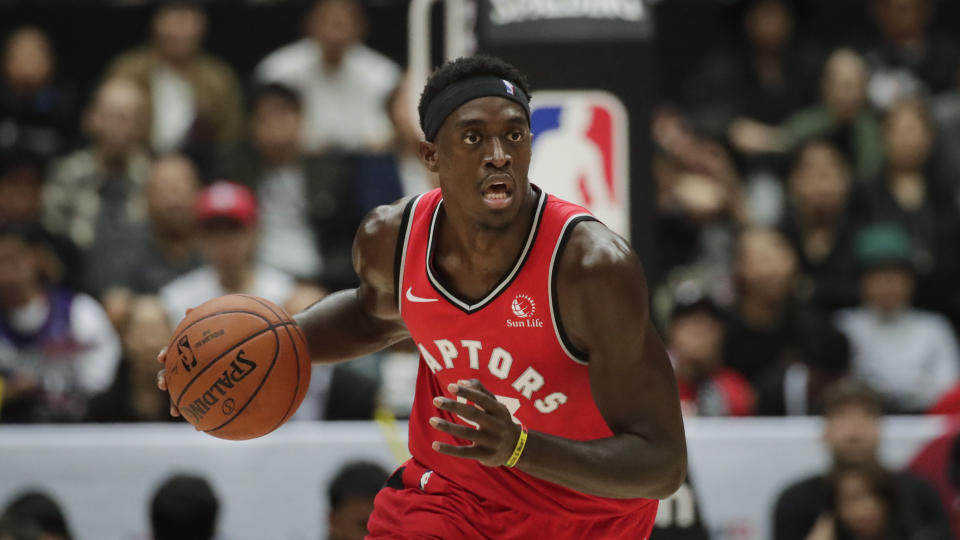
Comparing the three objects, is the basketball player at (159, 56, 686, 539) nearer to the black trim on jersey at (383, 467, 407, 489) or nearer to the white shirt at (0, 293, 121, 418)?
the black trim on jersey at (383, 467, 407, 489)

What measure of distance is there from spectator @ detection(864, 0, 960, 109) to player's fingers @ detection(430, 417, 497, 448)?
7.14m

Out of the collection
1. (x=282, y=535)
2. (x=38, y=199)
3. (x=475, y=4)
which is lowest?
(x=282, y=535)

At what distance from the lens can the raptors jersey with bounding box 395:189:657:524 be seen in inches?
163

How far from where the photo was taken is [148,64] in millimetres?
9766

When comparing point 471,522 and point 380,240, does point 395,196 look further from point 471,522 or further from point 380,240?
point 471,522

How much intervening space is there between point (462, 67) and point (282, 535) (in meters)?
3.44

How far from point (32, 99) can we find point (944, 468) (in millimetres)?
6591

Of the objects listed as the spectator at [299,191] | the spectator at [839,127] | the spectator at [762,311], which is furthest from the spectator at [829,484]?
the spectator at [299,191]

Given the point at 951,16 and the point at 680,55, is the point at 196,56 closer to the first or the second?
the point at 680,55

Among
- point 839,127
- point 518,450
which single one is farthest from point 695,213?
point 518,450

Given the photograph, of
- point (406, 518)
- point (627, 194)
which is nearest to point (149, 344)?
point (627, 194)

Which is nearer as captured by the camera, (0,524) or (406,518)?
→ (406,518)

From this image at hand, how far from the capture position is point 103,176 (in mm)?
9258

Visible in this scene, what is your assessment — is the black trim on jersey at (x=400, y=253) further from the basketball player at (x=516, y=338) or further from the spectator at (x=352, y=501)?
the spectator at (x=352, y=501)
